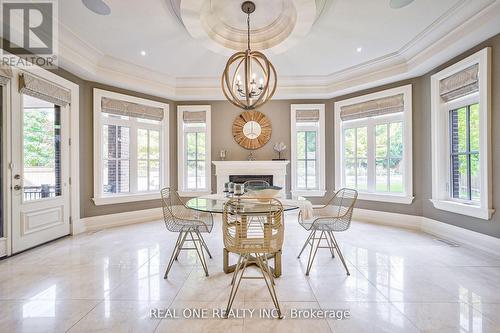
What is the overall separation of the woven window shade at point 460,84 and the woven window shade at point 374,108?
67cm

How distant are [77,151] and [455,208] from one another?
19.5 feet

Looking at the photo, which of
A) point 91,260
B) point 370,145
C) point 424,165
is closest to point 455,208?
point 424,165

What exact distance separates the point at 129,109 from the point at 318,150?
13.0ft

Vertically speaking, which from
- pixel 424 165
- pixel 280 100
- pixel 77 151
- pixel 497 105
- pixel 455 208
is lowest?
pixel 455 208

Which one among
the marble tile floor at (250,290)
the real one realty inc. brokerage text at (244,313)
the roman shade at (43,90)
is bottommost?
the real one realty inc. brokerage text at (244,313)

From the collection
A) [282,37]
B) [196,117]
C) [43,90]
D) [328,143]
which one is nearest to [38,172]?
[43,90]

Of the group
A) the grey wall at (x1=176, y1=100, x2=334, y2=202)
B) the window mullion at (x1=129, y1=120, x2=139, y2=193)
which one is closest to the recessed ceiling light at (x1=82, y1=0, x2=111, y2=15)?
the window mullion at (x1=129, y1=120, x2=139, y2=193)

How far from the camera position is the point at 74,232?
12.5 feet

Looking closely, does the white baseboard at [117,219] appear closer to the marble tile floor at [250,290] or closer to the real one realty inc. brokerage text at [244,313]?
the marble tile floor at [250,290]

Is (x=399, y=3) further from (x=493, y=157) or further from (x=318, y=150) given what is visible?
(x=318, y=150)

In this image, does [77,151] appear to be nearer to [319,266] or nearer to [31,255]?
[31,255]

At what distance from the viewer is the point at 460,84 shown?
127 inches

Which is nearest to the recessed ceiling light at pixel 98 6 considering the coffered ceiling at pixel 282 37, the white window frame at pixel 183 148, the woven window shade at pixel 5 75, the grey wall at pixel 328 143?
the coffered ceiling at pixel 282 37

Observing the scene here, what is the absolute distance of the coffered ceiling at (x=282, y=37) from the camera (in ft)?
8.71
